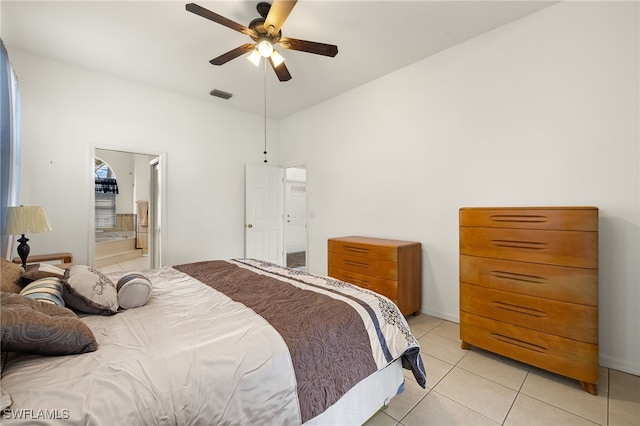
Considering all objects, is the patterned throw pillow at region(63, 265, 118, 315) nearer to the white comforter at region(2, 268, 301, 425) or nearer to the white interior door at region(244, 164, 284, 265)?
the white comforter at region(2, 268, 301, 425)

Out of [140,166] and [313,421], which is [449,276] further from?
[140,166]

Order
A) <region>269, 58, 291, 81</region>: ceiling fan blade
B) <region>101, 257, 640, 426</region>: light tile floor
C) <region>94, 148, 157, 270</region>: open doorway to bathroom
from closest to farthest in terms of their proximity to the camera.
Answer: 1. <region>101, 257, 640, 426</region>: light tile floor
2. <region>269, 58, 291, 81</region>: ceiling fan blade
3. <region>94, 148, 157, 270</region>: open doorway to bathroom

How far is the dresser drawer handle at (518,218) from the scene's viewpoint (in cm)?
195

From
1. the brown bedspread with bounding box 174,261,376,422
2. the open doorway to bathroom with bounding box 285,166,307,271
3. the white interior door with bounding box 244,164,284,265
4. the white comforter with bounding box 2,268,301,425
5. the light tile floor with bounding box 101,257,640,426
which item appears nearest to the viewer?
the white comforter with bounding box 2,268,301,425

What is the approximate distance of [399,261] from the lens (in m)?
2.81

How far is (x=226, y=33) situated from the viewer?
2.61 meters

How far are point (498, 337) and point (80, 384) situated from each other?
2588 mm

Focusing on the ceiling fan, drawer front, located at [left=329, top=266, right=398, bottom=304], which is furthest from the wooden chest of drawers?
the ceiling fan

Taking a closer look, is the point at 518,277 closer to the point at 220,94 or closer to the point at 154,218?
the point at 220,94

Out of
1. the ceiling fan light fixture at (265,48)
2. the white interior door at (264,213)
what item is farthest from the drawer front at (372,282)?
the ceiling fan light fixture at (265,48)

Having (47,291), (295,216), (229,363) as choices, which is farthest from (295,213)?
(229,363)

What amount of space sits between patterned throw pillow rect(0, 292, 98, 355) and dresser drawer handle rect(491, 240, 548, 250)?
2566 mm

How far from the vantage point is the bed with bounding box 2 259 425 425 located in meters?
0.81

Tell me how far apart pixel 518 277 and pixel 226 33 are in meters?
3.37
